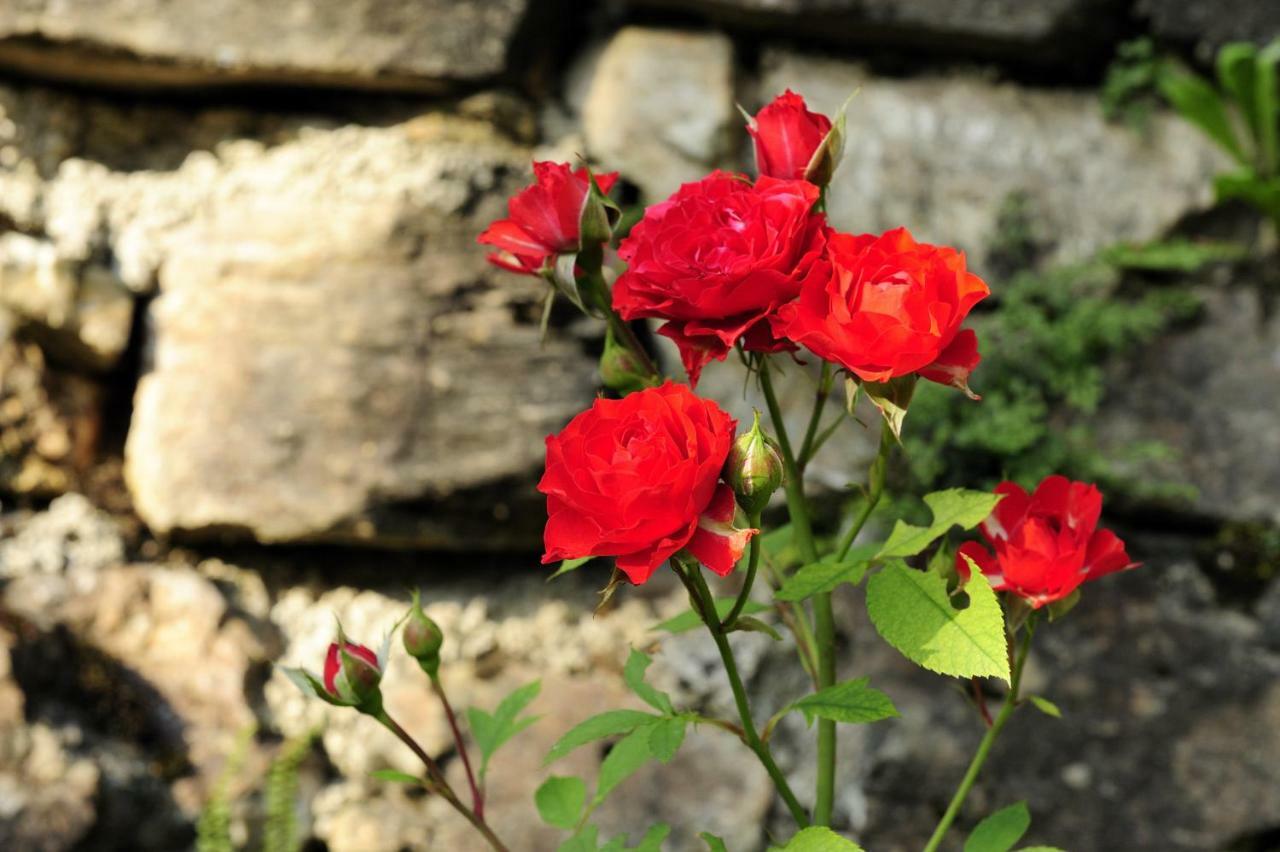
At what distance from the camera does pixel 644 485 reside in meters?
0.60

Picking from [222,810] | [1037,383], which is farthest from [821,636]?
[1037,383]

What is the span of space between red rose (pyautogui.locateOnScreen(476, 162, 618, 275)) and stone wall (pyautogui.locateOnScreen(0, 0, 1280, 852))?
1.03 meters

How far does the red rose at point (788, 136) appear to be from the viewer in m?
0.77

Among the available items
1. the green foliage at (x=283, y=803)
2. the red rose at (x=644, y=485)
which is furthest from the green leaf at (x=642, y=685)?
the green foliage at (x=283, y=803)

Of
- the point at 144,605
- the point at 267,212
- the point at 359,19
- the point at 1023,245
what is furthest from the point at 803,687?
the point at 359,19

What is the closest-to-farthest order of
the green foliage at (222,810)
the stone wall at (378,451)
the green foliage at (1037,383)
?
the green foliage at (222,810), the stone wall at (378,451), the green foliage at (1037,383)

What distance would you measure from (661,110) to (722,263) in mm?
1376

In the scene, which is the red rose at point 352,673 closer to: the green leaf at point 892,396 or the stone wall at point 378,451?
the green leaf at point 892,396

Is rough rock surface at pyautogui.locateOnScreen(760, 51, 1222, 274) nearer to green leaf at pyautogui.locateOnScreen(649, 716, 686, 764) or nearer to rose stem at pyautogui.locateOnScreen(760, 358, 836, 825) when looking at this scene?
rose stem at pyautogui.locateOnScreen(760, 358, 836, 825)

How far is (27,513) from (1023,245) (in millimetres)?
1812

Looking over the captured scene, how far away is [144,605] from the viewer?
176cm

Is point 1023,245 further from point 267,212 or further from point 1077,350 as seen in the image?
point 267,212

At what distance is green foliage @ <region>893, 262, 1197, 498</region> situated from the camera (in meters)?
1.89

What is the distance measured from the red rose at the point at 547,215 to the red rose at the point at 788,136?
13 cm
